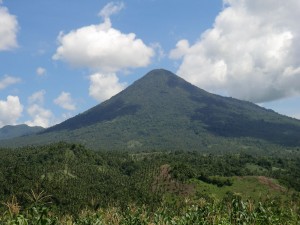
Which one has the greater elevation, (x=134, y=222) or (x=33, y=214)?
(x=33, y=214)

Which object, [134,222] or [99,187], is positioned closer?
[134,222]

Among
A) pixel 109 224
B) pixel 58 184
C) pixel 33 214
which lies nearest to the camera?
pixel 33 214

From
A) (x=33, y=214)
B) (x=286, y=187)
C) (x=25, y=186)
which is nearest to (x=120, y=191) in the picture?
(x=25, y=186)

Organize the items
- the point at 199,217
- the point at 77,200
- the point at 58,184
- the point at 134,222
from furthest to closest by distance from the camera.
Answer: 1. the point at 58,184
2. the point at 77,200
3. the point at 134,222
4. the point at 199,217

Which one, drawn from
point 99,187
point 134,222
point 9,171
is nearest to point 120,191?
point 99,187

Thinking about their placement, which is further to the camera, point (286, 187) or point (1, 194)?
point (286, 187)

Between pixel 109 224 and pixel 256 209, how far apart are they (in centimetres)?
1668

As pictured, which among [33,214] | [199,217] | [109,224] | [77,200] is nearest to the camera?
[33,214]

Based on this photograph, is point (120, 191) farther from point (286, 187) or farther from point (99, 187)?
point (286, 187)

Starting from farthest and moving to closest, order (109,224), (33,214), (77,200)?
(77,200), (109,224), (33,214)

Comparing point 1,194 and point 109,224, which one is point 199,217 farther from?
point 1,194

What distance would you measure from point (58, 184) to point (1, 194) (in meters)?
24.7

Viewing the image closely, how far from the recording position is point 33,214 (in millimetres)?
31734

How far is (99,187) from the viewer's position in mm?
196375
